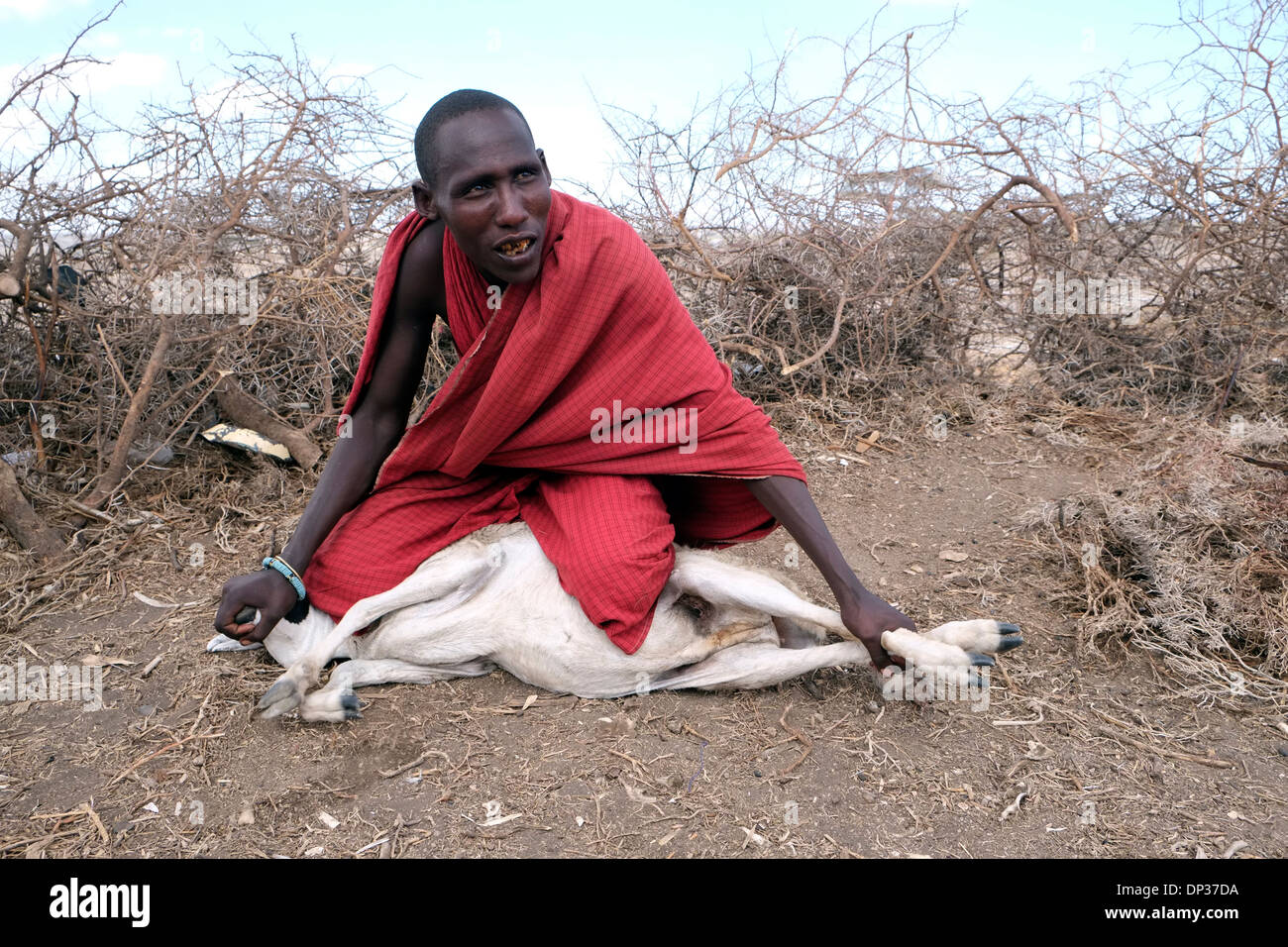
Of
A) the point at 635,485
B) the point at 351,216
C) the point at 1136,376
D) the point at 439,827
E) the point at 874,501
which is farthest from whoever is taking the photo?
the point at 1136,376

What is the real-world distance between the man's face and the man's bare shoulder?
25 centimetres

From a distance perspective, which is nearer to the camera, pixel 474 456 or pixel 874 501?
pixel 474 456

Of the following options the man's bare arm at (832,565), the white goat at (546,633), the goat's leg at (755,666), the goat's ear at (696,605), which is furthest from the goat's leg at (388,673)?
the man's bare arm at (832,565)

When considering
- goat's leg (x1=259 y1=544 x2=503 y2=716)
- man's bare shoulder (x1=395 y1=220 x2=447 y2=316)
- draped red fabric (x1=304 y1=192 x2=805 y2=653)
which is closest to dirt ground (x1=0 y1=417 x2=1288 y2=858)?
goat's leg (x1=259 y1=544 x2=503 y2=716)

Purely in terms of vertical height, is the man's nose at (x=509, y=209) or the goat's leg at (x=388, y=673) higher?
the man's nose at (x=509, y=209)

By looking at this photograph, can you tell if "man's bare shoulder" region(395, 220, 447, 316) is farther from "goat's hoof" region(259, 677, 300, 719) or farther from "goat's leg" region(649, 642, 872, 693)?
"goat's leg" region(649, 642, 872, 693)

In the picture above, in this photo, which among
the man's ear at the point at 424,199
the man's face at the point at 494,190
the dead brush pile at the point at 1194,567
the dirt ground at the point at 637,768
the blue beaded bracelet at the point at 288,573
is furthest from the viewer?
the dead brush pile at the point at 1194,567

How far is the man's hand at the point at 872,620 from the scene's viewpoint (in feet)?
8.69

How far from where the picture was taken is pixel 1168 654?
3023 mm

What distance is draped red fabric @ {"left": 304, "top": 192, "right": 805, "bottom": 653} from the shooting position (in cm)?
269

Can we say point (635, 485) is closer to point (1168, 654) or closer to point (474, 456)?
point (474, 456)

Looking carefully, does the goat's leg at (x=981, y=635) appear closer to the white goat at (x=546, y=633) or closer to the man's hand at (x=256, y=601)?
the white goat at (x=546, y=633)

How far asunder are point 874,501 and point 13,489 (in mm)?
3704

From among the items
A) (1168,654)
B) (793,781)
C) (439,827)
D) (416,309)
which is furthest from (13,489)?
(1168,654)
